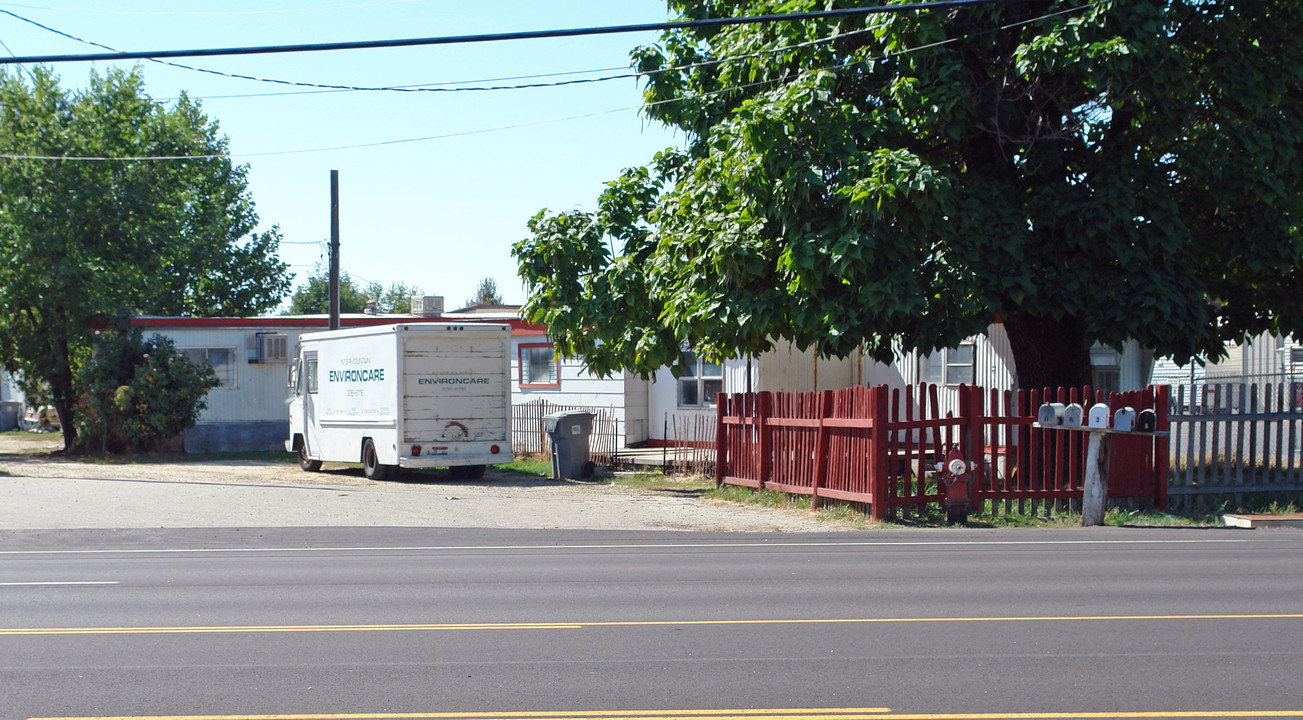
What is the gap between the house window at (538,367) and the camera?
28.2 metres

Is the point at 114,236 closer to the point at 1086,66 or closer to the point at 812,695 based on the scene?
the point at 1086,66

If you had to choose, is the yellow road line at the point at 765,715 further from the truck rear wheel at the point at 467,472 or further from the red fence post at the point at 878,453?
the truck rear wheel at the point at 467,472

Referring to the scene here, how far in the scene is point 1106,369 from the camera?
2411cm

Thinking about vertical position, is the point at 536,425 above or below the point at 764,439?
below

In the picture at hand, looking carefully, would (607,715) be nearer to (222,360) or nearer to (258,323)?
(258,323)

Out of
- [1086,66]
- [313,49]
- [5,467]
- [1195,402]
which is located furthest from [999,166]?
[5,467]

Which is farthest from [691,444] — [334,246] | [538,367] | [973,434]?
A: [973,434]

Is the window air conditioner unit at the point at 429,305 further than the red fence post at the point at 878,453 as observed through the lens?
Yes

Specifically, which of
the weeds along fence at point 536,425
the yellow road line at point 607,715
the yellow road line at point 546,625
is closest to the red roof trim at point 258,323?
the weeds along fence at point 536,425

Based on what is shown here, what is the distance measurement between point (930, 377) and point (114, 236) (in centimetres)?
2118

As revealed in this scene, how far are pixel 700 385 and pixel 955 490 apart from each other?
507 inches

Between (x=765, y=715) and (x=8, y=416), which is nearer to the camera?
(x=765, y=715)

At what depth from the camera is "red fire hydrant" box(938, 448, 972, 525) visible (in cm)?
1415

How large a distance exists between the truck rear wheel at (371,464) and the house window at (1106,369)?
14465 millimetres
